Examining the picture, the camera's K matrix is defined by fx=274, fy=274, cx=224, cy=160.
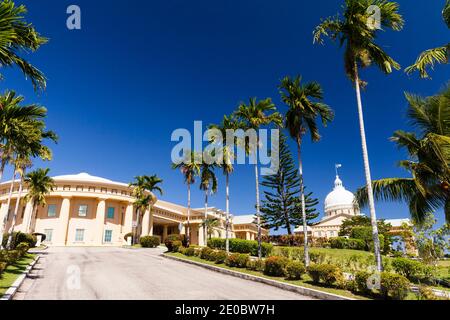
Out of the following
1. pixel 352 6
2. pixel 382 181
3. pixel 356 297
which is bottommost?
pixel 356 297

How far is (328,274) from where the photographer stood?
10820 mm

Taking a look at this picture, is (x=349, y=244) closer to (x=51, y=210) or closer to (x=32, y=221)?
(x=51, y=210)

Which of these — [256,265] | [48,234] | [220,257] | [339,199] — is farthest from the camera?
[339,199]

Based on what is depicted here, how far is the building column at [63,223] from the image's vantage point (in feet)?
129

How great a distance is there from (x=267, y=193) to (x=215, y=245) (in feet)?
70.5

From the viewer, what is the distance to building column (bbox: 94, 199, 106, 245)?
136ft

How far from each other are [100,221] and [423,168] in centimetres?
4180

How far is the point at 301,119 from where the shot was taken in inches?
728

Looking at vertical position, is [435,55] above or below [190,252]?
above

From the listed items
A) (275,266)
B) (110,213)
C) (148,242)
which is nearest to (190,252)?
(275,266)

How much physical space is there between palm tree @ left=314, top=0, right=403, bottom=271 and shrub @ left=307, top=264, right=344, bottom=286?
4.21 meters

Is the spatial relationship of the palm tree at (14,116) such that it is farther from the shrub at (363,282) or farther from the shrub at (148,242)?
the shrub at (148,242)
